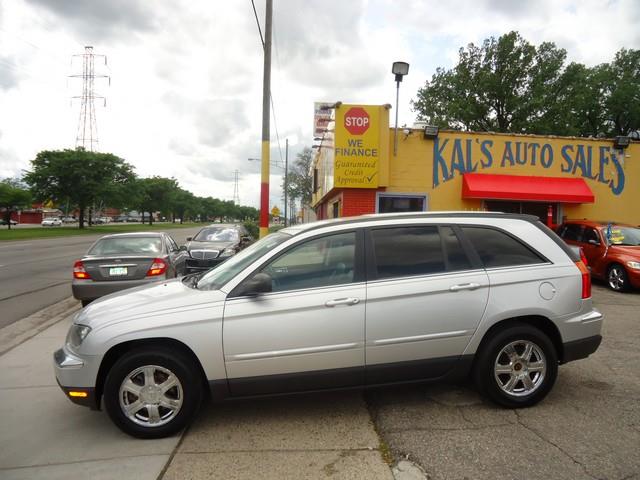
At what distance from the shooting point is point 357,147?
13320 millimetres

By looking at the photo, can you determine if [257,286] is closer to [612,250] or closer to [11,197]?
[612,250]

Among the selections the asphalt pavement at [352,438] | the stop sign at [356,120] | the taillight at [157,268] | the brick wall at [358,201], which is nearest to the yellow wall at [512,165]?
the brick wall at [358,201]

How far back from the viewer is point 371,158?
13.3 m

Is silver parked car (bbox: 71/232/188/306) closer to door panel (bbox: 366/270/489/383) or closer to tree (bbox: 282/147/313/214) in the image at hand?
door panel (bbox: 366/270/489/383)

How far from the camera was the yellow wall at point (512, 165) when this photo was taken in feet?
45.9

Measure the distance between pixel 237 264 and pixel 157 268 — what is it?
13.3 feet

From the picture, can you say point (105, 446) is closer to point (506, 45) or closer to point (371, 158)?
point (371, 158)

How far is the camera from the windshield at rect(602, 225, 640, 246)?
10.2 meters

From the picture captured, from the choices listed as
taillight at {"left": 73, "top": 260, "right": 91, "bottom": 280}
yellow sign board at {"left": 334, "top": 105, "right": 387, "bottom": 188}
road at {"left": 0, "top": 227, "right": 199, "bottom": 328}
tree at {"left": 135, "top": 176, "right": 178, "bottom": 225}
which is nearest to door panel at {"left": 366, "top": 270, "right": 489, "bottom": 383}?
taillight at {"left": 73, "top": 260, "right": 91, "bottom": 280}

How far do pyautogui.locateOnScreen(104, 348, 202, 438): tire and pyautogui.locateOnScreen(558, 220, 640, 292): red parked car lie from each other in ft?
31.9

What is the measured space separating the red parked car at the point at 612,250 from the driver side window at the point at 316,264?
8.60 metres

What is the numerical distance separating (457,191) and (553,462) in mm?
12039

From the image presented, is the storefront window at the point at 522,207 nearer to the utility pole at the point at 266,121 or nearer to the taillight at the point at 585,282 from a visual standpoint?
the utility pole at the point at 266,121

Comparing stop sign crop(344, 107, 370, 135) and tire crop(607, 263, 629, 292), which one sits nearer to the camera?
tire crop(607, 263, 629, 292)
